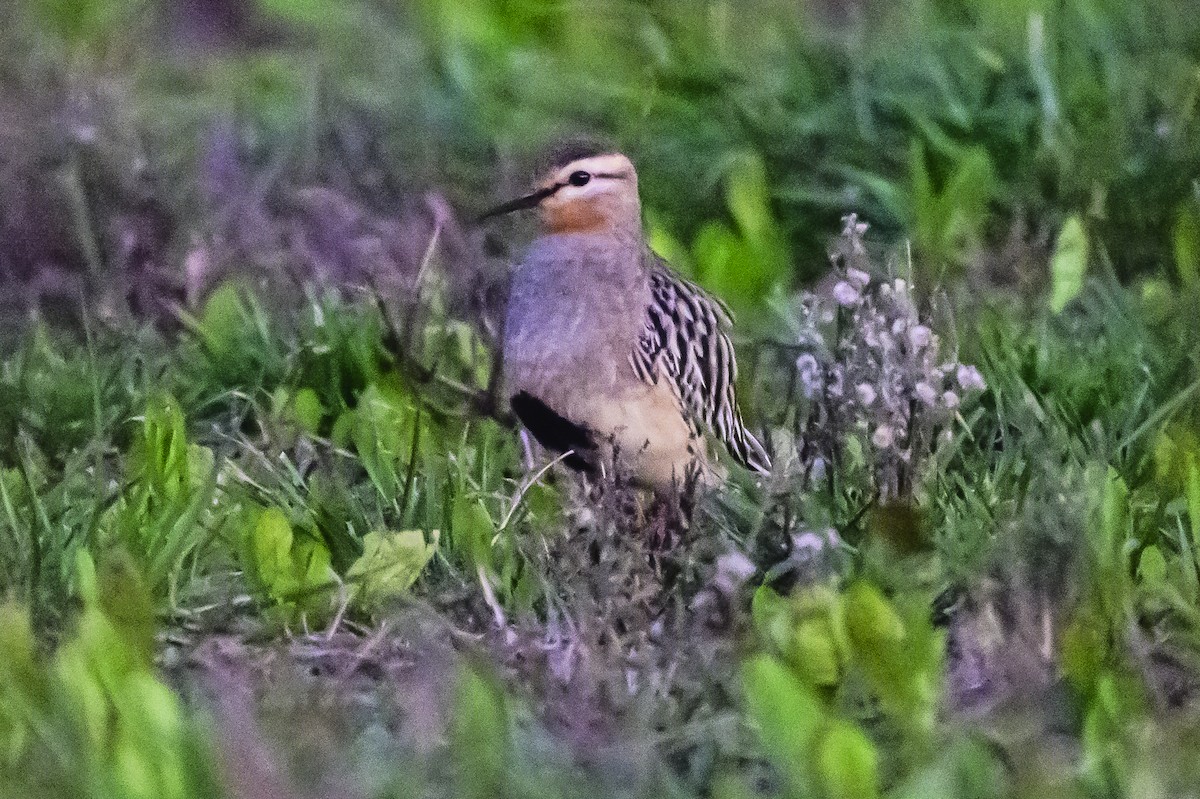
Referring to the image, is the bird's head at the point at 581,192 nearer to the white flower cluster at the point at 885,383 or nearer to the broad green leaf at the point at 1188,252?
the white flower cluster at the point at 885,383

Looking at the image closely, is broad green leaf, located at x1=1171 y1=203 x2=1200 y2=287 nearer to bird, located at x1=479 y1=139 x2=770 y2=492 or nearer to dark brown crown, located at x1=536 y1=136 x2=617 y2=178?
bird, located at x1=479 y1=139 x2=770 y2=492

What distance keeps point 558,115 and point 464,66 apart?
16.3 inches

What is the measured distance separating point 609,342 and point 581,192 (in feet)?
1.23

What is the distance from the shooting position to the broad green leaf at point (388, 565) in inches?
128

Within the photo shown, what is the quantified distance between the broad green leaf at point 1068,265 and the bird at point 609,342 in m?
0.92

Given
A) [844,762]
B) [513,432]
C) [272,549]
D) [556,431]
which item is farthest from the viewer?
[513,432]

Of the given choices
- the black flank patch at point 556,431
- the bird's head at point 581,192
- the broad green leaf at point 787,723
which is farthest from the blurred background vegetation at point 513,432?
the bird's head at point 581,192

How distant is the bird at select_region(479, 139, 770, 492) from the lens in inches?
146

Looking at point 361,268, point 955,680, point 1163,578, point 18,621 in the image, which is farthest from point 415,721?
point 361,268

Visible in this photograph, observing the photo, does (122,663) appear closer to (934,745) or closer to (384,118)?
(934,745)

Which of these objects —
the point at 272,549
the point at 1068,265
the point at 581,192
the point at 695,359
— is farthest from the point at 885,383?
the point at 1068,265

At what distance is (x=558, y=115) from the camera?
5.66m

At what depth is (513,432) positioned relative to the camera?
4.11m

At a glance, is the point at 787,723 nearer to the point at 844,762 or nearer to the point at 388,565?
the point at 844,762
